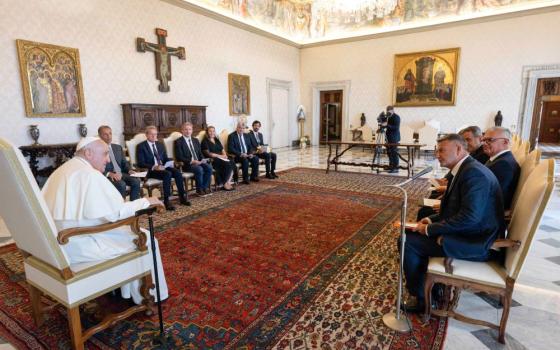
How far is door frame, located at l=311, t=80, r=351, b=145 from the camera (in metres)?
13.4

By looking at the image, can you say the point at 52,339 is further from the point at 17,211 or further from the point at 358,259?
the point at 358,259

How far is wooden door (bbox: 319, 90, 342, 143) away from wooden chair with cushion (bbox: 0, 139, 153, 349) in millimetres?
13046

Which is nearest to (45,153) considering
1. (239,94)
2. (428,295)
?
(239,94)

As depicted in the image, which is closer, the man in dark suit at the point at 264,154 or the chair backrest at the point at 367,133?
the man in dark suit at the point at 264,154

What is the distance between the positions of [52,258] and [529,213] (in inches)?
110

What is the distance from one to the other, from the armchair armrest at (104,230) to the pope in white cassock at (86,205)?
7cm

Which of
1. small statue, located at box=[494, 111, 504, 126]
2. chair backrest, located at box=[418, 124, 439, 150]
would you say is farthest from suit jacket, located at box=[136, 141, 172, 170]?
small statue, located at box=[494, 111, 504, 126]

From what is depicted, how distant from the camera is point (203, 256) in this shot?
333cm

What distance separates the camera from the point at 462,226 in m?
2.08

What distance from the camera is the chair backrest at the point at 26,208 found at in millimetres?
1647

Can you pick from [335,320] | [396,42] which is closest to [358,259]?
[335,320]

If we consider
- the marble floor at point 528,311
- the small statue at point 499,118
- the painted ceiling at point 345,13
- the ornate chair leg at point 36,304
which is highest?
the painted ceiling at point 345,13

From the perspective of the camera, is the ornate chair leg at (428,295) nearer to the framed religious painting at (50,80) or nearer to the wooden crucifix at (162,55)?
the framed religious painting at (50,80)

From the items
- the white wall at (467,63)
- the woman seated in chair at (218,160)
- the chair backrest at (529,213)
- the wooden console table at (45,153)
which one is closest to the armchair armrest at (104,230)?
the chair backrest at (529,213)
